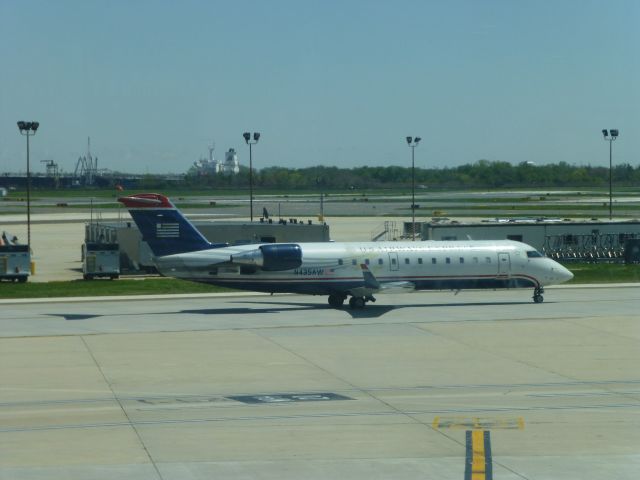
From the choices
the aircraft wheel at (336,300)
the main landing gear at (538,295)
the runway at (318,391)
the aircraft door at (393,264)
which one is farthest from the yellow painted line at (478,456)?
the main landing gear at (538,295)

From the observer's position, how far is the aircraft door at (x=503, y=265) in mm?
45469

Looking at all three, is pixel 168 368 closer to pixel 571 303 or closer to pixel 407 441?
pixel 407 441

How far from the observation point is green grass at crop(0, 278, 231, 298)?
52.4 metres

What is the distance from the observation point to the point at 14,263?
2285 inches

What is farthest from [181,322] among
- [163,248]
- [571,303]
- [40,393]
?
[571,303]

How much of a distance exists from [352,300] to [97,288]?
16541 millimetres

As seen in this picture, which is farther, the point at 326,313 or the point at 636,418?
the point at 326,313

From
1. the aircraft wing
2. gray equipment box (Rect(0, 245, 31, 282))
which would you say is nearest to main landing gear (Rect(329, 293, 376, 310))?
the aircraft wing

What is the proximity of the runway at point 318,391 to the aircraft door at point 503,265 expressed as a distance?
1.63 meters

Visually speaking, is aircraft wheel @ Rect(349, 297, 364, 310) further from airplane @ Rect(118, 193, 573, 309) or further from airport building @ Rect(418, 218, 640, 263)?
airport building @ Rect(418, 218, 640, 263)

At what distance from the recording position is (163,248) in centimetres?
4281

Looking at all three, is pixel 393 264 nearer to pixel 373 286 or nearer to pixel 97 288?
pixel 373 286

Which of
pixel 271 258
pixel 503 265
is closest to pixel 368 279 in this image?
pixel 271 258

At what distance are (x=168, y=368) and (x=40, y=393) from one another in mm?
4802
